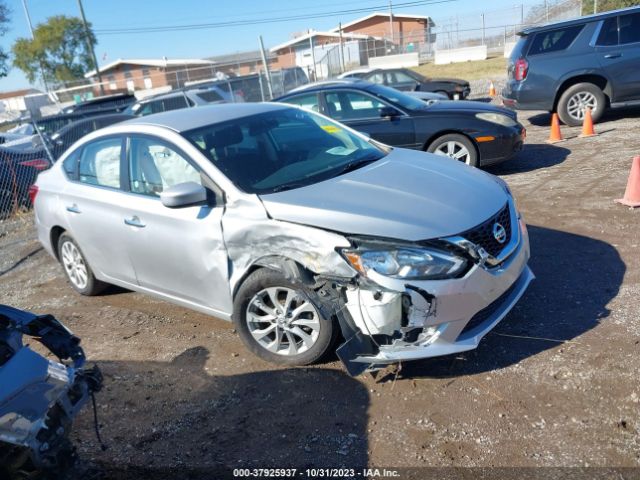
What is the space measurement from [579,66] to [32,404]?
10.4 meters

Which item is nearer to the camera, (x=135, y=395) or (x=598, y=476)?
(x=598, y=476)

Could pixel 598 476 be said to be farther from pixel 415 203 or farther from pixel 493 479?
pixel 415 203

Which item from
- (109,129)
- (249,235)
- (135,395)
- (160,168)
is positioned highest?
(109,129)

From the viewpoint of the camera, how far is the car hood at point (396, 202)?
3.24 m

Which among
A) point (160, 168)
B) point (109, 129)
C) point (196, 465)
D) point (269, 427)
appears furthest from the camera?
point (109, 129)

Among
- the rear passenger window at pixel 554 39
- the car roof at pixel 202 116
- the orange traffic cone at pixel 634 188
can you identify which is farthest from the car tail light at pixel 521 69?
the car roof at pixel 202 116

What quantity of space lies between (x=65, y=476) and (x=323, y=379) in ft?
5.20

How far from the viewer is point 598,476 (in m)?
2.50

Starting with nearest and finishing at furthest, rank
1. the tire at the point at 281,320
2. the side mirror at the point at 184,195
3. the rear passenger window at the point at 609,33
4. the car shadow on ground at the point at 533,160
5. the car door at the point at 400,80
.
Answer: the tire at the point at 281,320 → the side mirror at the point at 184,195 → the car shadow on ground at the point at 533,160 → the rear passenger window at the point at 609,33 → the car door at the point at 400,80

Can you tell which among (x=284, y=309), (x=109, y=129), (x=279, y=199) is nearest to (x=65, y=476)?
(x=284, y=309)

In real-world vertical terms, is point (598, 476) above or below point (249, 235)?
below

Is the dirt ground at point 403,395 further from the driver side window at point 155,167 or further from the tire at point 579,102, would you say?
the tire at point 579,102

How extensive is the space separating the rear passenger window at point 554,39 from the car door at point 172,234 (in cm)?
859

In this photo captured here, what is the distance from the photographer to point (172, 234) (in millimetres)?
3990
